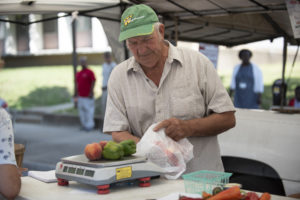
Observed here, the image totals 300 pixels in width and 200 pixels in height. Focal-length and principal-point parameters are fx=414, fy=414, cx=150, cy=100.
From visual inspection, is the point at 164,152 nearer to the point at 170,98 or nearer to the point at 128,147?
the point at 128,147

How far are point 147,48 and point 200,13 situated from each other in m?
2.98

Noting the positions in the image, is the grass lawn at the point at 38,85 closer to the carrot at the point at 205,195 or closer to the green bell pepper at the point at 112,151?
the green bell pepper at the point at 112,151

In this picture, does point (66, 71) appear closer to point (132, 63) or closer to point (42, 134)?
point (42, 134)

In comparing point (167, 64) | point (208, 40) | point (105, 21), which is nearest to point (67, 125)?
point (208, 40)

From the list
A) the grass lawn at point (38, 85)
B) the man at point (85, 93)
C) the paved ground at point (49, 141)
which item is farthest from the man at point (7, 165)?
the grass lawn at point (38, 85)

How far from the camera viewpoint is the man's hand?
2.44 meters

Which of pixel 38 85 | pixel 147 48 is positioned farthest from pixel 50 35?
pixel 147 48

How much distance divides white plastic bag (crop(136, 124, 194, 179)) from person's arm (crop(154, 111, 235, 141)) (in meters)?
0.04

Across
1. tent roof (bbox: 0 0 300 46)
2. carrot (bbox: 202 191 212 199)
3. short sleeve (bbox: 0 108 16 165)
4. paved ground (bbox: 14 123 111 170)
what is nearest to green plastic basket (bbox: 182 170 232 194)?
carrot (bbox: 202 191 212 199)

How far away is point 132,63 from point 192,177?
1002 mm

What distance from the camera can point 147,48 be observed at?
249 cm

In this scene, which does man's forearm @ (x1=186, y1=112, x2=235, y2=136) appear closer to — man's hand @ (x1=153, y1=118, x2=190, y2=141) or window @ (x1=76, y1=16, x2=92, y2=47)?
man's hand @ (x1=153, y1=118, x2=190, y2=141)

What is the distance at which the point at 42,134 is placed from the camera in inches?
451

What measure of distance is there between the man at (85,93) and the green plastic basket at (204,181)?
9.09 metres
